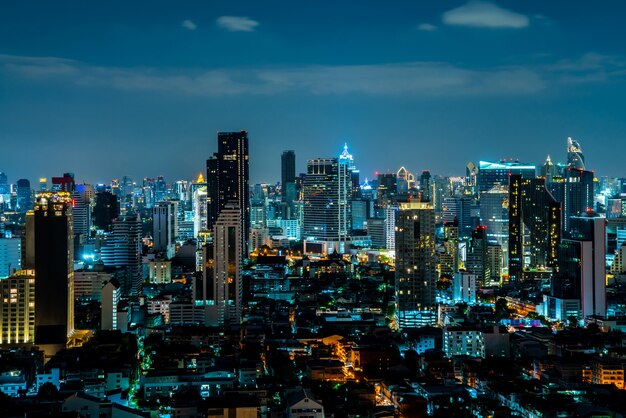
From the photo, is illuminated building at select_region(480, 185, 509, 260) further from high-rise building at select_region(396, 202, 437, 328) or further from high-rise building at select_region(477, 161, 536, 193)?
high-rise building at select_region(396, 202, 437, 328)

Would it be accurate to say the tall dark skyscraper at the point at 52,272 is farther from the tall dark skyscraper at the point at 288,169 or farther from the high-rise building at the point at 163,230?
the tall dark skyscraper at the point at 288,169

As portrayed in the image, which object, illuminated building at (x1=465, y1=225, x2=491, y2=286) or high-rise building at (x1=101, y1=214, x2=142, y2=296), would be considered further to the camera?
illuminated building at (x1=465, y1=225, x2=491, y2=286)

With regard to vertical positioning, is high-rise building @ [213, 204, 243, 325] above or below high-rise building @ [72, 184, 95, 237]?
below

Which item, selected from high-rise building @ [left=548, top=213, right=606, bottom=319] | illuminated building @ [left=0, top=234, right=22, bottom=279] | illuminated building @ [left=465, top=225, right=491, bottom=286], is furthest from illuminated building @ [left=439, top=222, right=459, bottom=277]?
illuminated building @ [left=0, top=234, right=22, bottom=279]

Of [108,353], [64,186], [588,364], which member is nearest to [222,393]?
[108,353]

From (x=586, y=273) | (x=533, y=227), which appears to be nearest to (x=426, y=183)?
(x=533, y=227)

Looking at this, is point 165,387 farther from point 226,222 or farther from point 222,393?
point 226,222
